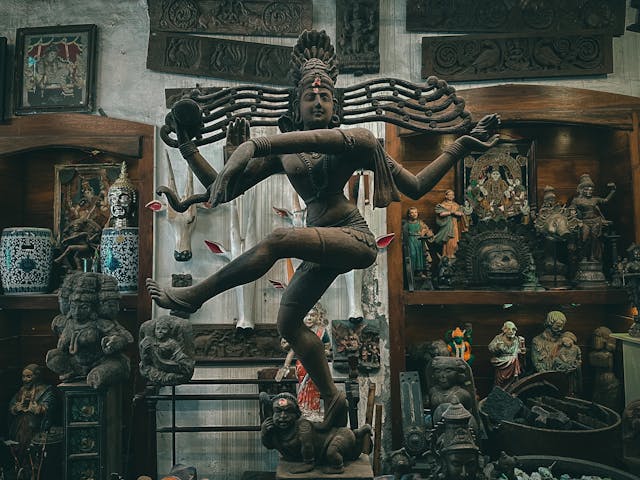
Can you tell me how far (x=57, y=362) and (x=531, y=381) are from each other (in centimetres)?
341

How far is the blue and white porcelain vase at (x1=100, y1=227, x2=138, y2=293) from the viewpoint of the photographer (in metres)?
4.35

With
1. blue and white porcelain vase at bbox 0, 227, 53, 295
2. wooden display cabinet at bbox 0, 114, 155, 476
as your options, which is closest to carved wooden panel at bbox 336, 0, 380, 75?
wooden display cabinet at bbox 0, 114, 155, 476

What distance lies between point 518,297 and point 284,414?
260 centimetres

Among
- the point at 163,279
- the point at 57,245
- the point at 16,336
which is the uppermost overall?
the point at 57,245

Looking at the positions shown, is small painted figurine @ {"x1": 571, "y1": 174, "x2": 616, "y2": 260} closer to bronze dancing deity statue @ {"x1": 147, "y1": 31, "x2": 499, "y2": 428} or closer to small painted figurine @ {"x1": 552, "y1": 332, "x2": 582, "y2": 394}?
small painted figurine @ {"x1": 552, "y1": 332, "x2": 582, "y2": 394}

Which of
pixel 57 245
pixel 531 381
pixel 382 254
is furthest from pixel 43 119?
pixel 531 381

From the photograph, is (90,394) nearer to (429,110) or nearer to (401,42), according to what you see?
(429,110)

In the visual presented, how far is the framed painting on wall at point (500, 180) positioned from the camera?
4.63 m

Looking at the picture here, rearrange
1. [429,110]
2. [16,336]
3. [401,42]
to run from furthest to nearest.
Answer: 1. [16,336]
2. [401,42]
3. [429,110]

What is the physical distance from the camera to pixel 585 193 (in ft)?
14.8

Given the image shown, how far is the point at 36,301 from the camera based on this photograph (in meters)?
4.46

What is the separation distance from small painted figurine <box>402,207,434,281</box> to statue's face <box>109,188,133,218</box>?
86.3 inches

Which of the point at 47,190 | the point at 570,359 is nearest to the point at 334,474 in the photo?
the point at 570,359

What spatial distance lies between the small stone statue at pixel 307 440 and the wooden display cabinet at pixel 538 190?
2040 millimetres
